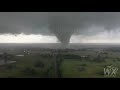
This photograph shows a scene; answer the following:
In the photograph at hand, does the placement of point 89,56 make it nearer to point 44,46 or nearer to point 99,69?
point 99,69

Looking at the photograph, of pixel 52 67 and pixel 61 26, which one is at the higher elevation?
pixel 61 26

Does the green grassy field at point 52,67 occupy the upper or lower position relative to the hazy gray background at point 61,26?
lower

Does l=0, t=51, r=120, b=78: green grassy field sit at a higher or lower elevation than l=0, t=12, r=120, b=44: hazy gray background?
lower

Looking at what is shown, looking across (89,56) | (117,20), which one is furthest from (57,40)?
(117,20)
